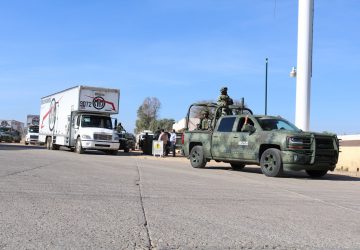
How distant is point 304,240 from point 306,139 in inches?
350

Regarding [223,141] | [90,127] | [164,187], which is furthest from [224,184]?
[90,127]

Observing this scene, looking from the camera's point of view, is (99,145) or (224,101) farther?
(99,145)

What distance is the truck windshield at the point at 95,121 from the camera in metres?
28.8

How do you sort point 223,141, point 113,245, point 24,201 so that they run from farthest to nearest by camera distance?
point 223,141 < point 24,201 < point 113,245

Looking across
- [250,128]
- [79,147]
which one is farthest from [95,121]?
[250,128]

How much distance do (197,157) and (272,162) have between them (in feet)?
12.6

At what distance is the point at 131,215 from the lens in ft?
23.7

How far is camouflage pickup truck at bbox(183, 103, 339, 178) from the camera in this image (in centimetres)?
1448

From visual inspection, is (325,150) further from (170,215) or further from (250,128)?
(170,215)

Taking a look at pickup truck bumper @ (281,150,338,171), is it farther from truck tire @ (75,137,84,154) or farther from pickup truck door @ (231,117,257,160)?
truck tire @ (75,137,84,154)

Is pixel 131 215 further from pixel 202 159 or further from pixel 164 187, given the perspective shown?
pixel 202 159

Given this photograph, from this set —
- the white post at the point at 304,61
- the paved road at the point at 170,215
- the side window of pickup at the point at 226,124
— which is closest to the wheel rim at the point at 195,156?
the side window of pickup at the point at 226,124

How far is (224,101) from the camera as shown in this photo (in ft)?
61.1

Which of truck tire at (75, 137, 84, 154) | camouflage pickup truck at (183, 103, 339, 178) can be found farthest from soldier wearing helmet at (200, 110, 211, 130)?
truck tire at (75, 137, 84, 154)
